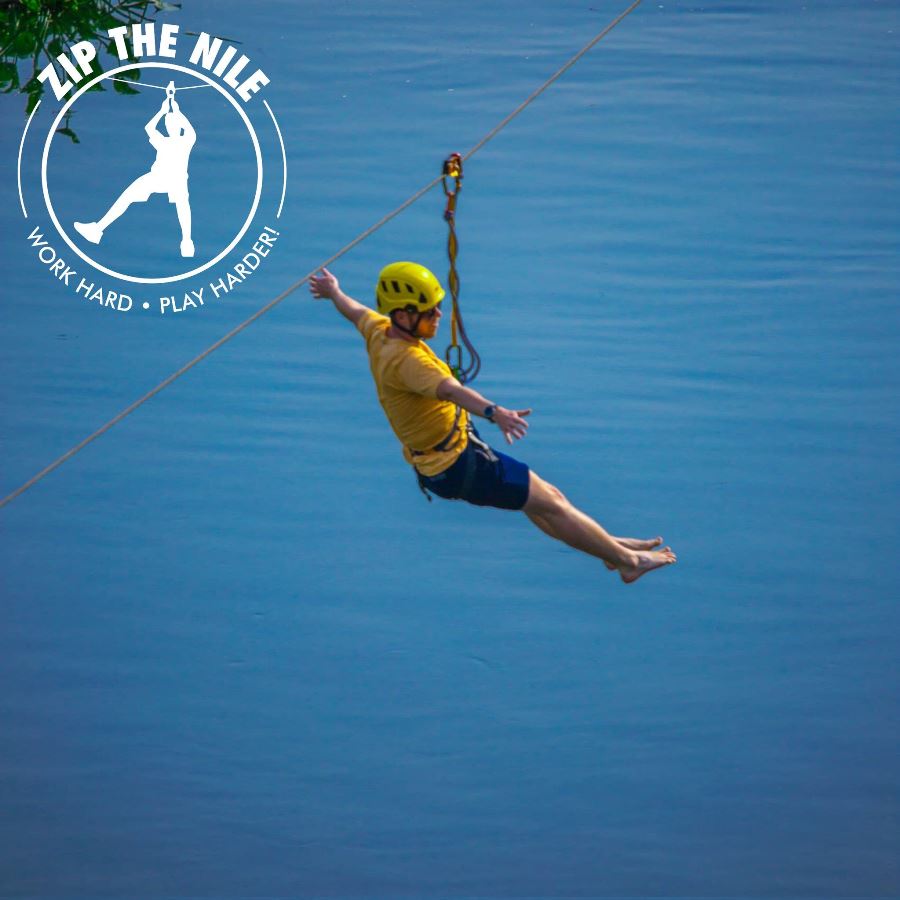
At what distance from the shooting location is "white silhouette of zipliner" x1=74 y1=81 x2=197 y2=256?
9156 mm

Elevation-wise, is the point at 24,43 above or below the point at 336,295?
above

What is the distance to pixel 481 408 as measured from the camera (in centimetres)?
518

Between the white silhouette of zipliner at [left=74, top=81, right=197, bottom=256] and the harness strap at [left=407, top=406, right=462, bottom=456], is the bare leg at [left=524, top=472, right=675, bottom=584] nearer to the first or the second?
the harness strap at [left=407, top=406, right=462, bottom=456]

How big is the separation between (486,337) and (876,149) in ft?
9.05

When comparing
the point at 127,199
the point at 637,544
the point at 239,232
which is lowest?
the point at 637,544

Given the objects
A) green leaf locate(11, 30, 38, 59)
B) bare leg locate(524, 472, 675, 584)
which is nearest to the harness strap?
bare leg locate(524, 472, 675, 584)

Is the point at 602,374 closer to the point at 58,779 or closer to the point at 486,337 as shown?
the point at 486,337

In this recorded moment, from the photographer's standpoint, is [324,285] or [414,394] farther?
[324,285]

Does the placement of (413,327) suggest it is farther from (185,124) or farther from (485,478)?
(185,124)

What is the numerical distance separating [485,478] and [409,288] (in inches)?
28.7

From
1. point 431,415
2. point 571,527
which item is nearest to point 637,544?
point 571,527

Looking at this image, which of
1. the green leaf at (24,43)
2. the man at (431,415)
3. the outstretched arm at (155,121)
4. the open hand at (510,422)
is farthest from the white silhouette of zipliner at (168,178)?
the open hand at (510,422)

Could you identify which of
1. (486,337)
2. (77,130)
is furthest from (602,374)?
(77,130)

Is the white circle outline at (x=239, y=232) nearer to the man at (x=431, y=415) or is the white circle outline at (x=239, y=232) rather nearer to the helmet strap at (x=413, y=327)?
the man at (x=431, y=415)
